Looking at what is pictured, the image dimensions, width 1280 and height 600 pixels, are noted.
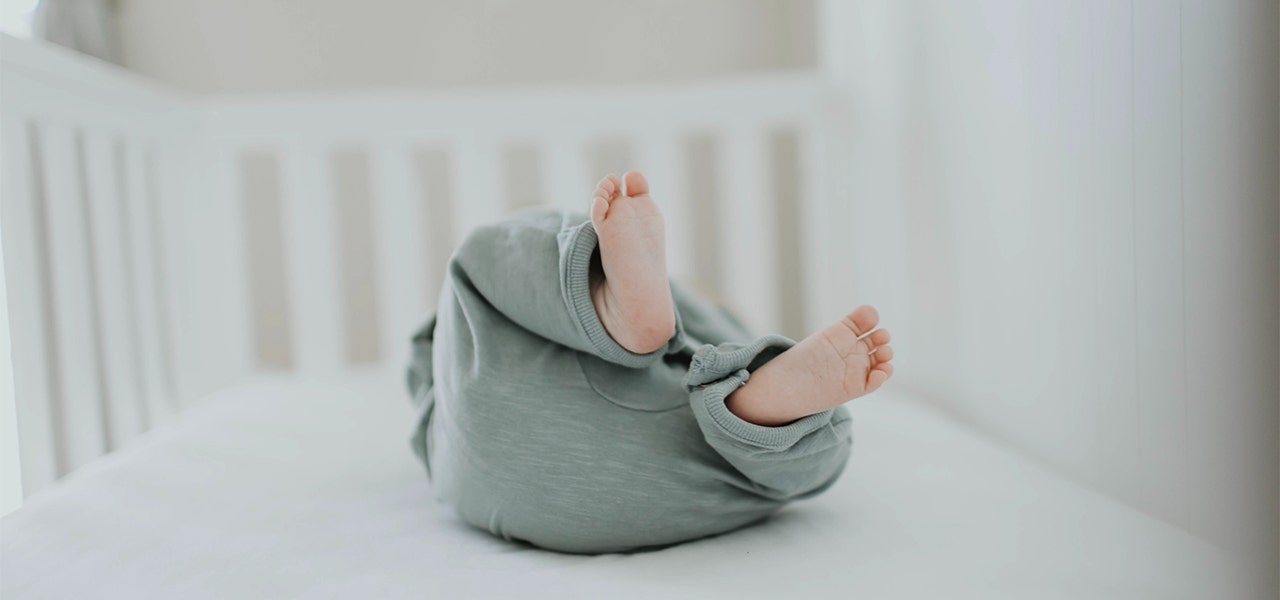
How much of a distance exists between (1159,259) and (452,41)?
1.47 metres

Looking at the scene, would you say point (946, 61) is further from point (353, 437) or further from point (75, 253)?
point (75, 253)

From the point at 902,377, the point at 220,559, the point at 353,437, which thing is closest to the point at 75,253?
the point at 353,437

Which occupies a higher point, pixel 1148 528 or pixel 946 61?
pixel 946 61

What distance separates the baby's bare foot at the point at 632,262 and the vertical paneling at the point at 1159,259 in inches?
13.8

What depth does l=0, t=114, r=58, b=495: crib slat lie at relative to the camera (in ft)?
2.52

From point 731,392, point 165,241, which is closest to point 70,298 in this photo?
point 165,241

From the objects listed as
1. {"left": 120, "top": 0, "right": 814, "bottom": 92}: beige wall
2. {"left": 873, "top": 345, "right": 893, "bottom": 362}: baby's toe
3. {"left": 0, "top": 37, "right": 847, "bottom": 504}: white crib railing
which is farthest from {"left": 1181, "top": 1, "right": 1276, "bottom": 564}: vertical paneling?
{"left": 120, "top": 0, "right": 814, "bottom": 92}: beige wall

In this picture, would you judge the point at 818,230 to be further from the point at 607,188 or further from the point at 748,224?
the point at 607,188

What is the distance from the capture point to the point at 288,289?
190 centimetres

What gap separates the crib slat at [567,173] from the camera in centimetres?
150

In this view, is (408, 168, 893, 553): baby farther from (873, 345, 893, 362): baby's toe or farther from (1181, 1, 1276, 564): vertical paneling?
(1181, 1, 1276, 564): vertical paneling

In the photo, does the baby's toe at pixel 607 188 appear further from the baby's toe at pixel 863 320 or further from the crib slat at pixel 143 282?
the crib slat at pixel 143 282

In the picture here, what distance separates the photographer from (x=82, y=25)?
162cm

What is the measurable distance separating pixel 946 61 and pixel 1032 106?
0.27 m
